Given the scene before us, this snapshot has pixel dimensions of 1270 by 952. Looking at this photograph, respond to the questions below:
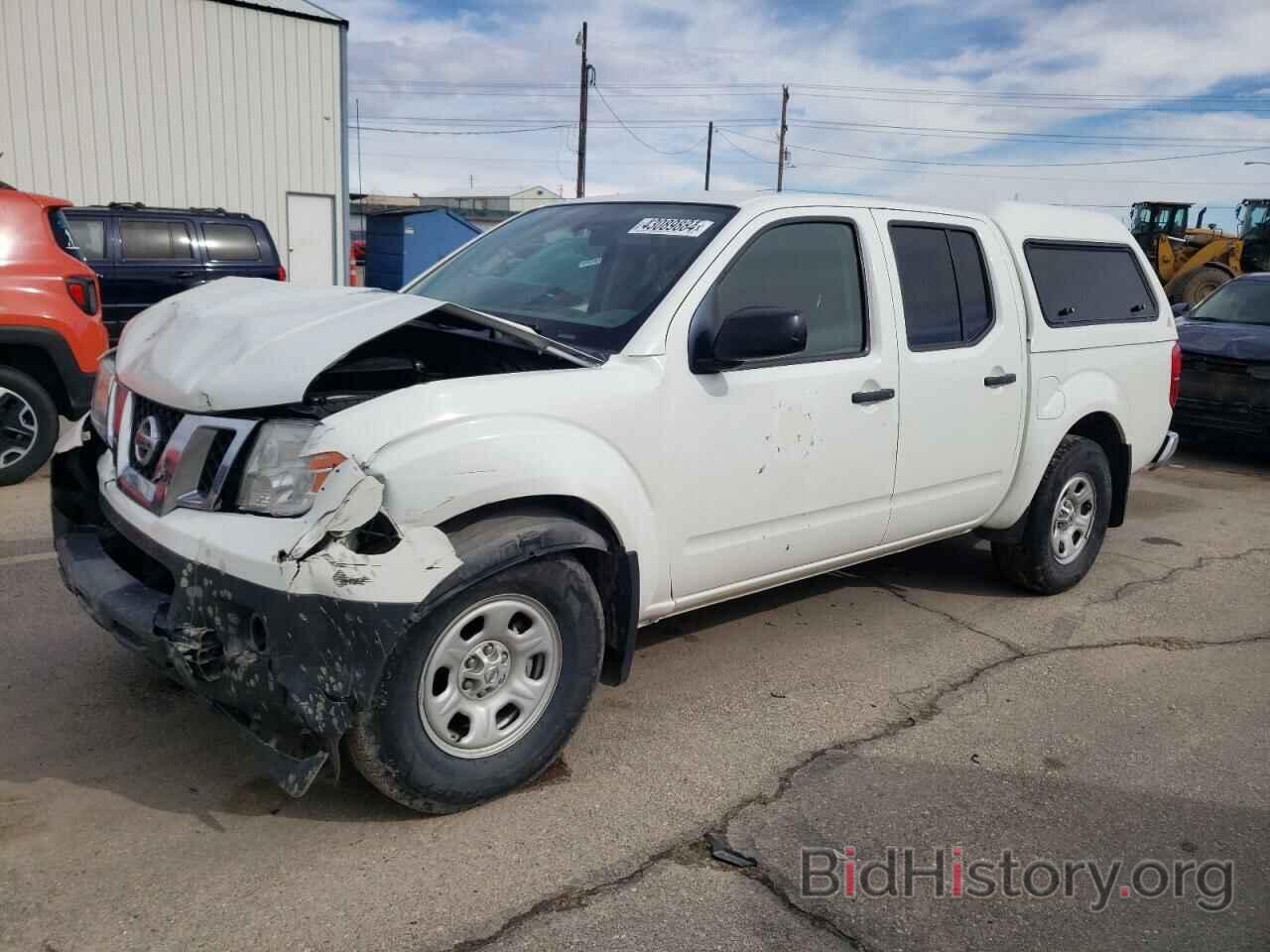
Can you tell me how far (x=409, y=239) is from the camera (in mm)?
22109

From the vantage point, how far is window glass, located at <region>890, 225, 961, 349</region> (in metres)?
4.40

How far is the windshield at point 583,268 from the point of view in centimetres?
371

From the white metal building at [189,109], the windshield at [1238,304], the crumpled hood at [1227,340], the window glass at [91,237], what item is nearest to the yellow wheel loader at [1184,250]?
the windshield at [1238,304]

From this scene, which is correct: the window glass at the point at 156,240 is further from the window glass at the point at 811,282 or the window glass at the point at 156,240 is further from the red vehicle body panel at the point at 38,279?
the window glass at the point at 811,282

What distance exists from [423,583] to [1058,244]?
157 inches

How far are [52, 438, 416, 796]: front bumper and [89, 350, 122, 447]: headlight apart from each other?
0.78 metres

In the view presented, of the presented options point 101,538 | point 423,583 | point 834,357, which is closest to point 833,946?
point 423,583

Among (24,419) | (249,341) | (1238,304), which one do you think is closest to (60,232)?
(24,419)

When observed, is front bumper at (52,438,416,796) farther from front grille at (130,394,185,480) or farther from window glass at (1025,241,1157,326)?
window glass at (1025,241,1157,326)

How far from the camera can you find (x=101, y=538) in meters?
3.45

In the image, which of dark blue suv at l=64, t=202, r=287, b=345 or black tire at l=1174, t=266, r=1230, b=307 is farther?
black tire at l=1174, t=266, r=1230, b=307

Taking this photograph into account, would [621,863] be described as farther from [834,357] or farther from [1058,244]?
[1058,244]

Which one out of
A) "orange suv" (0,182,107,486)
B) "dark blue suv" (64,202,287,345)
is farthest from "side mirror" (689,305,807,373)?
"dark blue suv" (64,202,287,345)

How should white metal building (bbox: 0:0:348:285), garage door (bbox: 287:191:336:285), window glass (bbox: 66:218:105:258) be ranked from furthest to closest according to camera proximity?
garage door (bbox: 287:191:336:285) → white metal building (bbox: 0:0:348:285) → window glass (bbox: 66:218:105:258)
